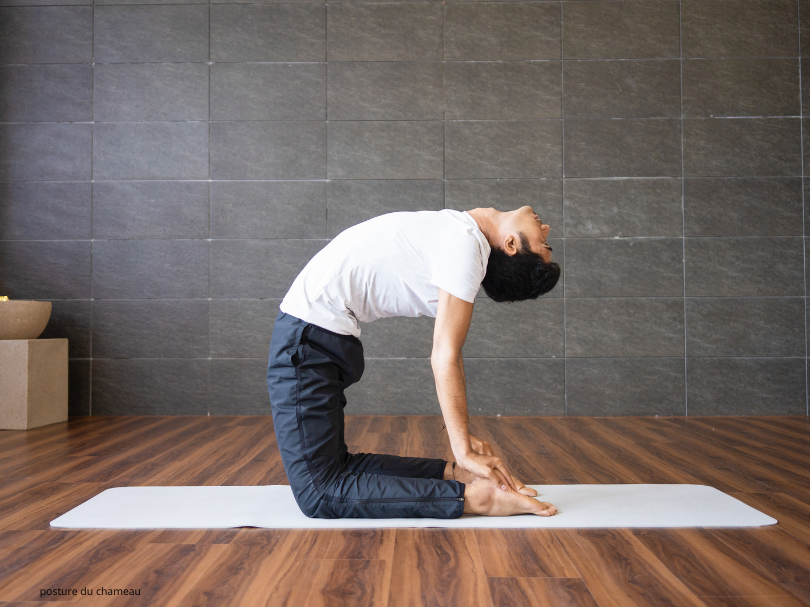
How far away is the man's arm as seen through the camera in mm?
1722

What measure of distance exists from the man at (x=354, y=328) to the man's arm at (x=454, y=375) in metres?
0.05

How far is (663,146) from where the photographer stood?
4.21 metres

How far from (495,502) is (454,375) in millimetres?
419

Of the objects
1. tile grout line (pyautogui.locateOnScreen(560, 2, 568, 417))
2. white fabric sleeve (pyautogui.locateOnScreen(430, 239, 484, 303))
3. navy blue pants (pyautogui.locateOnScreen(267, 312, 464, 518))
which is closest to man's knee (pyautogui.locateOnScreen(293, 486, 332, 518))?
navy blue pants (pyautogui.locateOnScreen(267, 312, 464, 518))

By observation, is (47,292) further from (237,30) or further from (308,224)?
(237,30)

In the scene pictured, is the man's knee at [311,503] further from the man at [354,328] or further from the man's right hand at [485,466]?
the man's right hand at [485,466]

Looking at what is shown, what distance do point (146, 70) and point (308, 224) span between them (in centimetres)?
150

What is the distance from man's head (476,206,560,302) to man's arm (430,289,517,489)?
19cm

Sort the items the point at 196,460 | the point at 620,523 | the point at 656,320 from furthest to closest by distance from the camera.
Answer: the point at 656,320 < the point at 196,460 < the point at 620,523

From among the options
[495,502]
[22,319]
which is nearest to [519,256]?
[495,502]

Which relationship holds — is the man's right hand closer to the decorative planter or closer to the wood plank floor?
the wood plank floor

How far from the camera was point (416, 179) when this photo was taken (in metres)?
4.23

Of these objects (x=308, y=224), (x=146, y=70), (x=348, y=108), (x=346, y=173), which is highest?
(x=146, y=70)

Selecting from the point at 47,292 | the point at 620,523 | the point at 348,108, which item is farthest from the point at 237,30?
the point at 620,523
